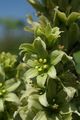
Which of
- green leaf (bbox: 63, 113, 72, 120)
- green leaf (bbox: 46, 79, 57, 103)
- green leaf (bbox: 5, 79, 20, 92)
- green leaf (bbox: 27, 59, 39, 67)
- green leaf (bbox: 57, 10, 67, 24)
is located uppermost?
green leaf (bbox: 57, 10, 67, 24)

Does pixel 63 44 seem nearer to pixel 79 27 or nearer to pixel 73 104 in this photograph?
pixel 79 27

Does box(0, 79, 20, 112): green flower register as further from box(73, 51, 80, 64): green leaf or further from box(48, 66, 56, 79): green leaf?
box(73, 51, 80, 64): green leaf

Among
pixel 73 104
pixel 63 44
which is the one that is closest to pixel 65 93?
pixel 73 104

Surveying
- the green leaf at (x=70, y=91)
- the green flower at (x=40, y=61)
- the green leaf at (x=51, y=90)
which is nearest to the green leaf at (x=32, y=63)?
the green flower at (x=40, y=61)

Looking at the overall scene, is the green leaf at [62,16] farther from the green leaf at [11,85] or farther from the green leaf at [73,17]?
the green leaf at [11,85]

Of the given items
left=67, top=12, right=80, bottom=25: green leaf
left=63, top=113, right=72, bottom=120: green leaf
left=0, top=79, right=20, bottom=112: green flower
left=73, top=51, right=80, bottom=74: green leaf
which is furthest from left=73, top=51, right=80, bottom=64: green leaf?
left=0, top=79, right=20, bottom=112: green flower
